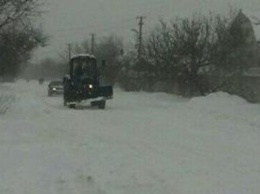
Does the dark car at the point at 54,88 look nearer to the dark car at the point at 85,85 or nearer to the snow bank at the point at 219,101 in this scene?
the snow bank at the point at 219,101

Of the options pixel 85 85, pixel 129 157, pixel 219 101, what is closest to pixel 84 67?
pixel 85 85

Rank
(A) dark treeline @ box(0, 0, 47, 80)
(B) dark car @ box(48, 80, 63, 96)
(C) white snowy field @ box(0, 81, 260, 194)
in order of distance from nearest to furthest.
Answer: (C) white snowy field @ box(0, 81, 260, 194)
(A) dark treeline @ box(0, 0, 47, 80)
(B) dark car @ box(48, 80, 63, 96)

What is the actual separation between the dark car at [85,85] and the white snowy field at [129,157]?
377 inches

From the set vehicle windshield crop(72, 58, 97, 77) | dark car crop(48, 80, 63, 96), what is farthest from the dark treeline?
dark car crop(48, 80, 63, 96)

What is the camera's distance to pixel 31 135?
16578 millimetres

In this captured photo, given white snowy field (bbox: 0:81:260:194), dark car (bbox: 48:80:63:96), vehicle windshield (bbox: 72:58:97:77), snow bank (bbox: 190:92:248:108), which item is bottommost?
dark car (bbox: 48:80:63:96)

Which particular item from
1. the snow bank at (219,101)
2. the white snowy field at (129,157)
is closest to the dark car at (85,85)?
the snow bank at (219,101)

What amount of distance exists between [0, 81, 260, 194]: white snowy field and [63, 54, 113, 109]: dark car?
9.57 metres

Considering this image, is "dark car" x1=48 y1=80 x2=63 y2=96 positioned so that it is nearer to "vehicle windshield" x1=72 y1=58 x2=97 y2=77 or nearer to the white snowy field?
"vehicle windshield" x1=72 y1=58 x2=97 y2=77

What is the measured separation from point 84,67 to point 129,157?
68.5 ft

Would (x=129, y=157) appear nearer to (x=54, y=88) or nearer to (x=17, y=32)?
(x=17, y=32)

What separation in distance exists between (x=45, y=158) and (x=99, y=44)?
91.7 meters

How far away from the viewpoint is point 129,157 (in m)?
12.4

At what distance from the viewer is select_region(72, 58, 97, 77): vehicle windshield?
32719 millimetres
